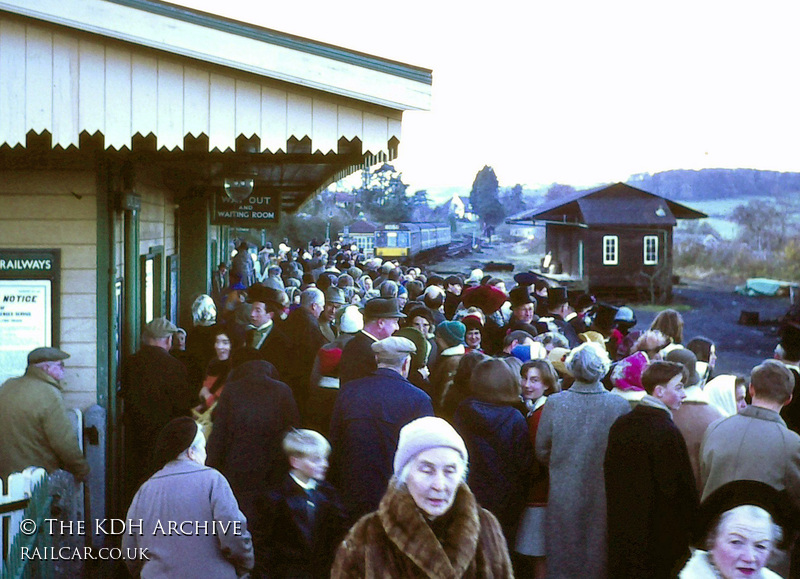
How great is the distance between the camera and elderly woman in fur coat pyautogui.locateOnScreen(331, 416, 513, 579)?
330 cm

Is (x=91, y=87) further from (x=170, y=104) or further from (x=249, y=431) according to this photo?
(x=249, y=431)

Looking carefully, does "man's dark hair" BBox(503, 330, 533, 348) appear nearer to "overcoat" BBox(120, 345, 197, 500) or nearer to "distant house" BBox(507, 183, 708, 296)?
"overcoat" BBox(120, 345, 197, 500)

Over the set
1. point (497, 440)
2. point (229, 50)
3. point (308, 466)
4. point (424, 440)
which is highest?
point (229, 50)

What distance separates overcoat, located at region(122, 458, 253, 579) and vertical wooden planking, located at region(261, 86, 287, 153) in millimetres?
2420

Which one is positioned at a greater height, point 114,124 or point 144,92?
point 144,92

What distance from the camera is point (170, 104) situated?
612 cm

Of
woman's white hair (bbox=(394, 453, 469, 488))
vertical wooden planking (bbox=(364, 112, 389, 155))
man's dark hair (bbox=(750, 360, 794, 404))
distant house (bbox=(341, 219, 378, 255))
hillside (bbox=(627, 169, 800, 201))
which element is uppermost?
hillside (bbox=(627, 169, 800, 201))

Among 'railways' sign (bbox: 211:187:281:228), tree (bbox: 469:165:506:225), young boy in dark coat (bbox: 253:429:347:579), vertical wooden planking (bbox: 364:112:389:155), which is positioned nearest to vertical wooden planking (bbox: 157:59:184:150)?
vertical wooden planking (bbox: 364:112:389:155)

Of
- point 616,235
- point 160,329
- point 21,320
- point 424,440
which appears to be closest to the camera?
point 424,440

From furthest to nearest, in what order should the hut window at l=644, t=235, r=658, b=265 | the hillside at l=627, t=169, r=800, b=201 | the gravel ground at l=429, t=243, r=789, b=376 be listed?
1. the hillside at l=627, t=169, r=800, b=201
2. the hut window at l=644, t=235, r=658, b=265
3. the gravel ground at l=429, t=243, r=789, b=376

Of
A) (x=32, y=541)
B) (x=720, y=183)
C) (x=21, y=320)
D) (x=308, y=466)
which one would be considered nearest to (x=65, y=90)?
(x=21, y=320)

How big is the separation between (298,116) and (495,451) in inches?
99.6

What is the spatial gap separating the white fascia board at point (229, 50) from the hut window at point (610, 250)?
1573 inches

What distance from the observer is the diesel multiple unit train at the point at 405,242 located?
53.9 metres
